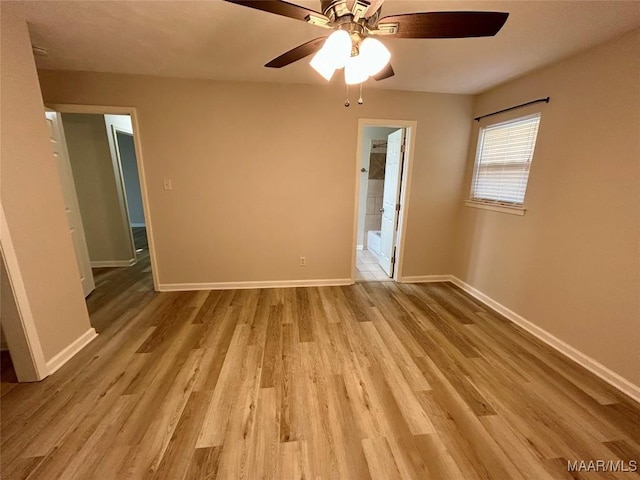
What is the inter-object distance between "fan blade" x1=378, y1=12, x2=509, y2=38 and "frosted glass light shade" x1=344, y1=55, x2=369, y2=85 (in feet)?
0.54

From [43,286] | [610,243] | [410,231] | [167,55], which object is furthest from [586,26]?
[43,286]

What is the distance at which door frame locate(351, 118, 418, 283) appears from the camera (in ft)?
9.98

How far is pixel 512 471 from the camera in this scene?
4.17 feet

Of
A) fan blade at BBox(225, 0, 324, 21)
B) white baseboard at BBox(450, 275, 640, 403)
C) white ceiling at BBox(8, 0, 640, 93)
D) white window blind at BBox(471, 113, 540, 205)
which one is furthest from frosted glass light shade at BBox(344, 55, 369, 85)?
white baseboard at BBox(450, 275, 640, 403)

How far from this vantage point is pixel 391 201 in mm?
3668

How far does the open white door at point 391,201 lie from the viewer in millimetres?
3396

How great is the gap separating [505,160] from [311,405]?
→ 2983 millimetres

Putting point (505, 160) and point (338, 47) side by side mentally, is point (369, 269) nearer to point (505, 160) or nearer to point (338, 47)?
point (505, 160)

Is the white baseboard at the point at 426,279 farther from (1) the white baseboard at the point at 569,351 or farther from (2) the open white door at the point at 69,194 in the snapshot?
(2) the open white door at the point at 69,194

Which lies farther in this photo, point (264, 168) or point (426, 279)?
point (426, 279)

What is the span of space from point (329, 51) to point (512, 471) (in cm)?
225

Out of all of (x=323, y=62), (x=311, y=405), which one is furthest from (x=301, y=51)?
(x=311, y=405)

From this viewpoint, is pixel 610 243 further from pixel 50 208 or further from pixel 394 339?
pixel 50 208

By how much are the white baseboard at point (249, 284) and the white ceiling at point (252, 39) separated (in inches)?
91.8
